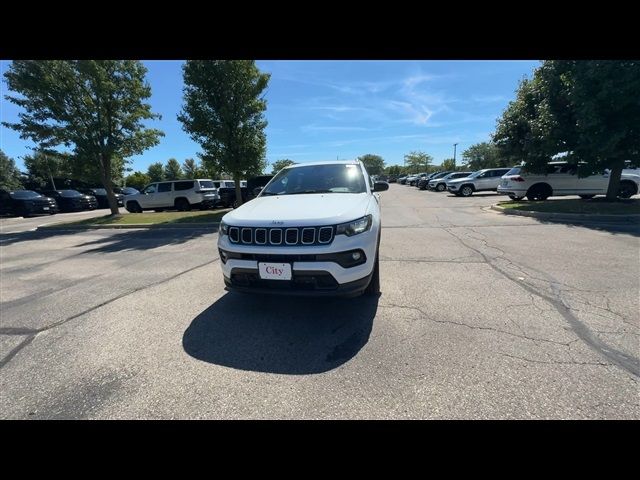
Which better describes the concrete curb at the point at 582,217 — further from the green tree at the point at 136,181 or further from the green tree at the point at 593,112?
the green tree at the point at 136,181

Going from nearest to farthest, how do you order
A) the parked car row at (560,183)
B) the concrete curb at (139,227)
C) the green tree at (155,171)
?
the concrete curb at (139,227) < the parked car row at (560,183) < the green tree at (155,171)

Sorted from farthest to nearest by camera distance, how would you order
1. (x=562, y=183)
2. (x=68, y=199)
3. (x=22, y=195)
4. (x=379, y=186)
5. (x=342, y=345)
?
(x=68, y=199) < (x=22, y=195) < (x=562, y=183) < (x=379, y=186) < (x=342, y=345)

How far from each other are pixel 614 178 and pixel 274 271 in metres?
14.9

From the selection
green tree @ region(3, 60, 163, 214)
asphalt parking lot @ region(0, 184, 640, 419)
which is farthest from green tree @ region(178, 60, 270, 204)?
asphalt parking lot @ region(0, 184, 640, 419)

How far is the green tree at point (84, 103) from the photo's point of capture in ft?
41.5

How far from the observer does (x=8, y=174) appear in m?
47.8

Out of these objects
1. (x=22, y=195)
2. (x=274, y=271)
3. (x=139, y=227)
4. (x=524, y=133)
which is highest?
(x=524, y=133)

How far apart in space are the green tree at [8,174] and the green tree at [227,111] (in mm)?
50772

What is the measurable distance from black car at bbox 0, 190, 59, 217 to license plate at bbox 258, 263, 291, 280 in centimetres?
2396

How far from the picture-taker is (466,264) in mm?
5188

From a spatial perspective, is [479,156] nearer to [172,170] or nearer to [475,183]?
[475,183]

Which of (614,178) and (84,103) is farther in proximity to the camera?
(84,103)

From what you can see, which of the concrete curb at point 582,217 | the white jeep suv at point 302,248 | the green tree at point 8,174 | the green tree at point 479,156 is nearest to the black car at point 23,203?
the white jeep suv at point 302,248

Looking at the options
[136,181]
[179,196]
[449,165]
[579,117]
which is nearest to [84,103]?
[179,196]
